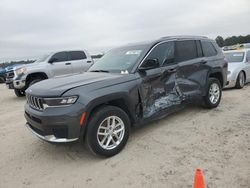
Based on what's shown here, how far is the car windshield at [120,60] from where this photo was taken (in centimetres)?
435

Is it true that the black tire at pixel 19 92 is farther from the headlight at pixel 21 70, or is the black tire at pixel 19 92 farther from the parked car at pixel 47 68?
the headlight at pixel 21 70

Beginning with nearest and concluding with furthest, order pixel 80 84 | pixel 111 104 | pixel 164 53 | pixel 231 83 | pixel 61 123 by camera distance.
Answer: pixel 61 123
pixel 80 84
pixel 111 104
pixel 164 53
pixel 231 83

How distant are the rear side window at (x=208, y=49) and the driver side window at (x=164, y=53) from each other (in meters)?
1.30

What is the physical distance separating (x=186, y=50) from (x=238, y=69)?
14.6 feet

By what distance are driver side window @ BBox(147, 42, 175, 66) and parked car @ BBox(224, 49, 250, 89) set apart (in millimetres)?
4513

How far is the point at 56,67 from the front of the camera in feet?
33.4

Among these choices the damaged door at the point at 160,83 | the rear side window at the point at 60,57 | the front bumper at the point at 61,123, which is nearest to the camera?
the front bumper at the point at 61,123

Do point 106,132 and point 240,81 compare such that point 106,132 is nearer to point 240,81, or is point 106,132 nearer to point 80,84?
point 80,84

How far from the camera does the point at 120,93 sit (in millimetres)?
3824

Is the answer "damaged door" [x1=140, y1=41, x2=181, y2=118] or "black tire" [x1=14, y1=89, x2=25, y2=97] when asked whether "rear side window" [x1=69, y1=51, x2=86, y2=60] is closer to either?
"black tire" [x1=14, y1=89, x2=25, y2=97]

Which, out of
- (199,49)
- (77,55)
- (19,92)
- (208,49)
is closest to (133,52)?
(199,49)

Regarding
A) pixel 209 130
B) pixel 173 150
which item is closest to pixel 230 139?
pixel 209 130

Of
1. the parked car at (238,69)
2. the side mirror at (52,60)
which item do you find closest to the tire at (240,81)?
the parked car at (238,69)

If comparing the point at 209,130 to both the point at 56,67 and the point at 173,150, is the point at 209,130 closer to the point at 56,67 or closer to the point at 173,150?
the point at 173,150
